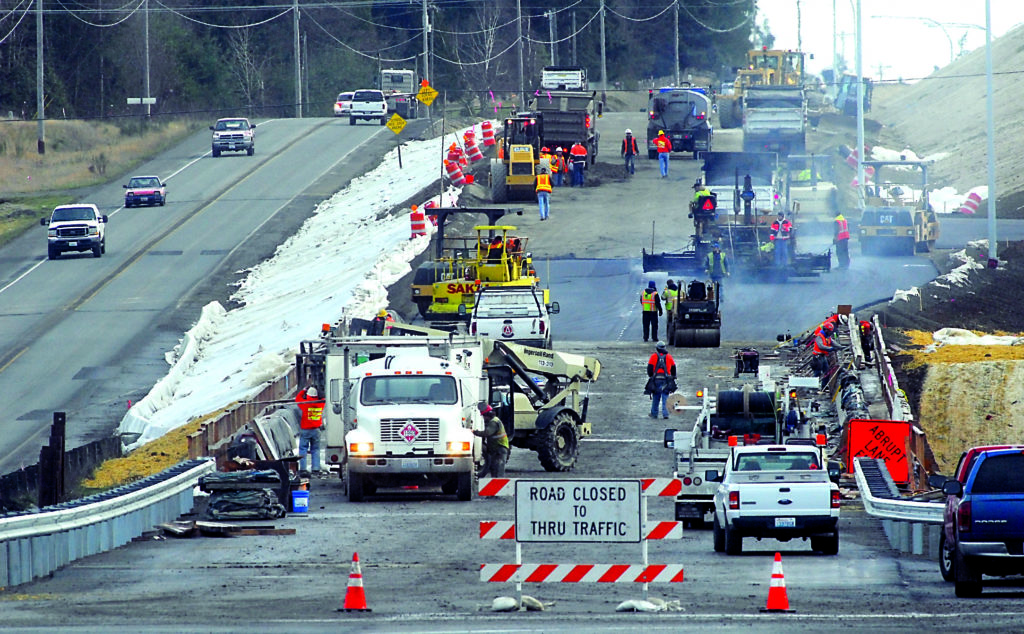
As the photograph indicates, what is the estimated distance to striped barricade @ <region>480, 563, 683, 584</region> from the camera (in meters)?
14.4

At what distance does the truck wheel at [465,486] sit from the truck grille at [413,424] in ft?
2.32

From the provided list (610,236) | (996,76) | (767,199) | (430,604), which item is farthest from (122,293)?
(996,76)

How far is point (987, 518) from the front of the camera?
15367 millimetres

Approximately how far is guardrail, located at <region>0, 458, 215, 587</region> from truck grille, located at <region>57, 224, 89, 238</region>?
3656 centimetres

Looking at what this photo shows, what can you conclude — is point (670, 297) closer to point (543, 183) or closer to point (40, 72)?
point (543, 183)

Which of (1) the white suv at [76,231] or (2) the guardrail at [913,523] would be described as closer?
(2) the guardrail at [913,523]

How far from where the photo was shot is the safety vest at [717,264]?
46.1 m

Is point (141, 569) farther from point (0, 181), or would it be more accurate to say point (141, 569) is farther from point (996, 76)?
point (996, 76)

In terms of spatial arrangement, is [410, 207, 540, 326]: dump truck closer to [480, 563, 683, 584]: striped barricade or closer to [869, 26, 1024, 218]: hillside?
[480, 563, 683, 584]: striped barricade

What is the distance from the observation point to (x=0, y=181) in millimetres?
78625

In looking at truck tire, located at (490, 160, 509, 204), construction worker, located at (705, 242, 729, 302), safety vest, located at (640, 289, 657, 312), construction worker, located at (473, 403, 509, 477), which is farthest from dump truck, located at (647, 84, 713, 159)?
construction worker, located at (473, 403, 509, 477)

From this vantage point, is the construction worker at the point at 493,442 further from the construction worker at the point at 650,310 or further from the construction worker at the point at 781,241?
the construction worker at the point at 781,241

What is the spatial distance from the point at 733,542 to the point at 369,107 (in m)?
70.1

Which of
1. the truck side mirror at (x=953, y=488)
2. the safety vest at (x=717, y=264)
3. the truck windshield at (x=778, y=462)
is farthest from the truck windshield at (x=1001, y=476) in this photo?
the safety vest at (x=717, y=264)
